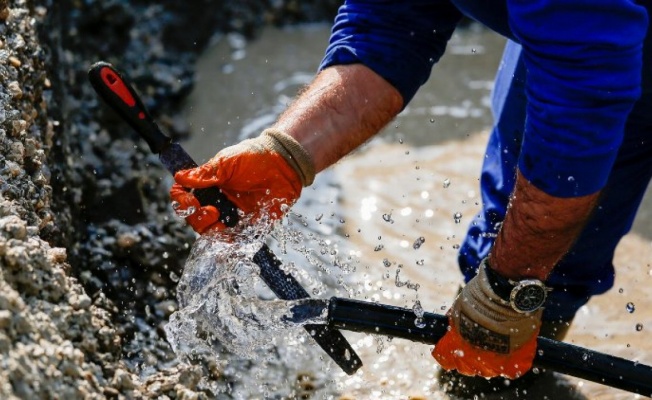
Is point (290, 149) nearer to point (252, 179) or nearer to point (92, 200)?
point (252, 179)

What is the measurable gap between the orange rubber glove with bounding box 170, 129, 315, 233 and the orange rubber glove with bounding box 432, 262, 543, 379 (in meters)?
0.55

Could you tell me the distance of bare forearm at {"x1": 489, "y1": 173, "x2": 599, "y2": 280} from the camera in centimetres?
209

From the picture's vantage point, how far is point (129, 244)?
3156mm

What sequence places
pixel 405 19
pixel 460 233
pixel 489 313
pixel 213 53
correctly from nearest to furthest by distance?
pixel 489 313 < pixel 405 19 < pixel 460 233 < pixel 213 53

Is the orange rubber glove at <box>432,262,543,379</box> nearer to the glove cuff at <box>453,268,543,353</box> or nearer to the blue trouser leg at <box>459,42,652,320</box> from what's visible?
the glove cuff at <box>453,268,543,353</box>

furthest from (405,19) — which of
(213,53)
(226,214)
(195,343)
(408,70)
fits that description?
(213,53)

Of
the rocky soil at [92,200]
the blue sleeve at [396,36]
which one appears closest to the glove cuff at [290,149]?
the blue sleeve at [396,36]

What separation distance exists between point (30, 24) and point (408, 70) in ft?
4.18

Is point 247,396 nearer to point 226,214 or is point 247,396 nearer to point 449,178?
point 226,214

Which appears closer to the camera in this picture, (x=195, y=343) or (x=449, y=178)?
(x=195, y=343)

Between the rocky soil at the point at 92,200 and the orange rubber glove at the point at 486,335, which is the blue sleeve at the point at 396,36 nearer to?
the orange rubber glove at the point at 486,335

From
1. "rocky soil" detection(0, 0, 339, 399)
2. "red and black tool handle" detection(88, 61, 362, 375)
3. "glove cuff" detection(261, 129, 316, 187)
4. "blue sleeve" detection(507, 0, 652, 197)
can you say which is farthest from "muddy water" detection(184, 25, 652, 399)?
"blue sleeve" detection(507, 0, 652, 197)

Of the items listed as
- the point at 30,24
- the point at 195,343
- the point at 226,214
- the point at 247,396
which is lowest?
the point at 247,396

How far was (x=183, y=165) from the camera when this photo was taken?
94.1 inches
